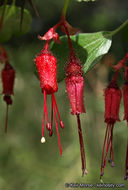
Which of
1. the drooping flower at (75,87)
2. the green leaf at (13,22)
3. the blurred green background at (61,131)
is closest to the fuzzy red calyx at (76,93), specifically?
the drooping flower at (75,87)

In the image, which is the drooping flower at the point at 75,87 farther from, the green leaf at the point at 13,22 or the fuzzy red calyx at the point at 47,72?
the green leaf at the point at 13,22

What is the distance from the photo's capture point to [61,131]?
276cm

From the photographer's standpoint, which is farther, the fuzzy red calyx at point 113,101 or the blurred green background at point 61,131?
the blurred green background at point 61,131

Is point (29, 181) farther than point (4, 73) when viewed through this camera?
Yes

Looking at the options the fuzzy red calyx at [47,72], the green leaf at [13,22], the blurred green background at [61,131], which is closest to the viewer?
the fuzzy red calyx at [47,72]

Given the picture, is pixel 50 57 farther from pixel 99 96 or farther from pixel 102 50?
pixel 99 96

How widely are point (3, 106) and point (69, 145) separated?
56 centimetres

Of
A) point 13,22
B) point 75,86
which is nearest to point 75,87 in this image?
point 75,86

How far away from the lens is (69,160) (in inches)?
91.7

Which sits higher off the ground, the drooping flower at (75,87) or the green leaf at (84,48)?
the green leaf at (84,48)

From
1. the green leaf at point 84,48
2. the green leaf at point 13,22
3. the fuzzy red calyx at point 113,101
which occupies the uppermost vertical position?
the green leaf at point 13,22

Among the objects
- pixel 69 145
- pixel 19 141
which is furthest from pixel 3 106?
pixel 69 145

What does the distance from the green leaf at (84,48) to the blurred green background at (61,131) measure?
0.72m

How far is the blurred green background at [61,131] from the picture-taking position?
6.44ft
